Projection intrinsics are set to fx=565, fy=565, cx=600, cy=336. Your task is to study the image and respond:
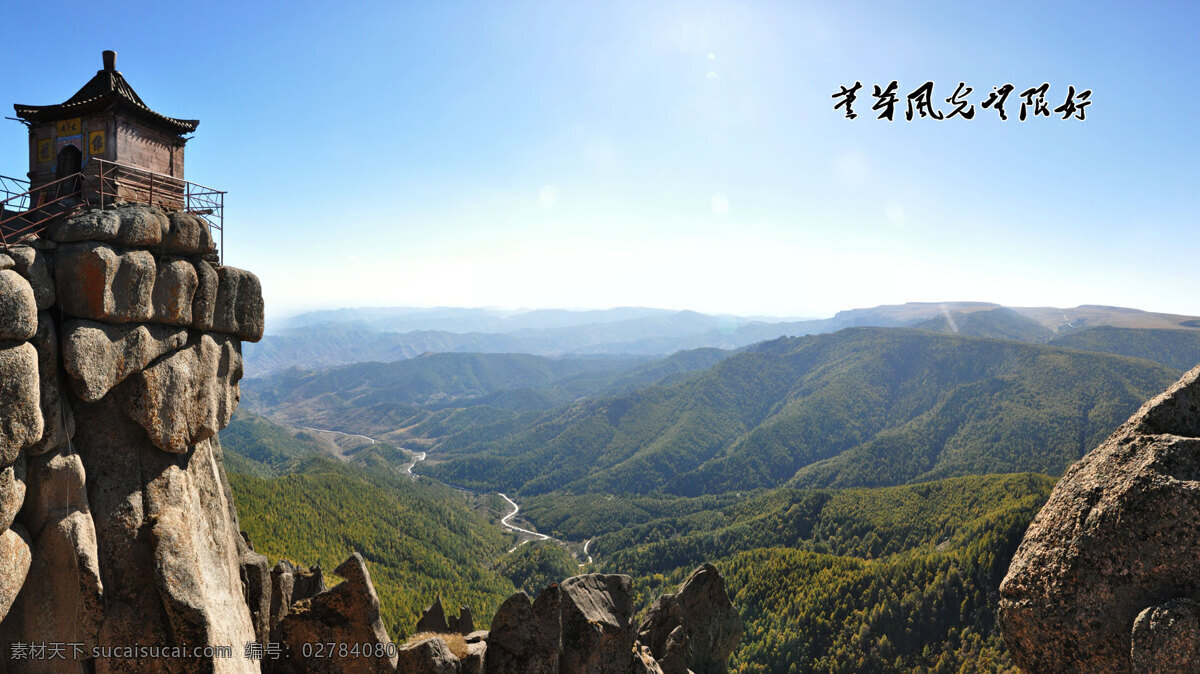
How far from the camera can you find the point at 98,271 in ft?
65.8

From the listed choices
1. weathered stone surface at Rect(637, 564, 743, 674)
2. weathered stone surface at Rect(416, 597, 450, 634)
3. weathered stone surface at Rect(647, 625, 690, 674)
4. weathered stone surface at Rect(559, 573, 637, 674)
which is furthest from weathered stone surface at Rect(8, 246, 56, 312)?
weathered stone surface at Rect(637, 564, 743, 674)

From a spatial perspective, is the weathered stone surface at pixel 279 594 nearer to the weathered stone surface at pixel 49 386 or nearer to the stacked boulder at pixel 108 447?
the stacked boulder at pixel 108 447

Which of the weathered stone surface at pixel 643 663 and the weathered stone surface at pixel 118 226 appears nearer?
the weathered stone surface at pixel 118 226

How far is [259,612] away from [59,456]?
11.2m

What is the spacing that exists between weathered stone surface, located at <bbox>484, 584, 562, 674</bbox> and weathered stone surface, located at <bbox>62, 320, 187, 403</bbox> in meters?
18.8

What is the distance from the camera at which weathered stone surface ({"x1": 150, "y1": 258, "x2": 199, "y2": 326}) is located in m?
22.5

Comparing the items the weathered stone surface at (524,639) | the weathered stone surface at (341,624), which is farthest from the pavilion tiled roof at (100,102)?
the weathered stone surface at (524,639)

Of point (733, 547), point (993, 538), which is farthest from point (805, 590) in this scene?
point (733, 547)

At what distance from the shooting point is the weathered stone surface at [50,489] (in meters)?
19.1

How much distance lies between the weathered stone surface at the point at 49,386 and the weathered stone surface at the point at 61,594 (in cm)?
267

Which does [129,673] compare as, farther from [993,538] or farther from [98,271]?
[993,538]

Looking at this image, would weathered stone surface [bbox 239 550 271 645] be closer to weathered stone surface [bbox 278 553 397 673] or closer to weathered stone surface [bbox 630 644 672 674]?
weathered stone surface [bbox 278 553 397 673]

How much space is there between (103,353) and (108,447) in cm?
371

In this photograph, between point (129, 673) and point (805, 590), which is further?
point (805, 590)
